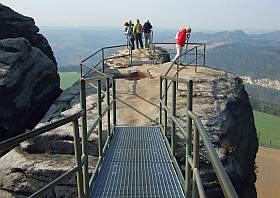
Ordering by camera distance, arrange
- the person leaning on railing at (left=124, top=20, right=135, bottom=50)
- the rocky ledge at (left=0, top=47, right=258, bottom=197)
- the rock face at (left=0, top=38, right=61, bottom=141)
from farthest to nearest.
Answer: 1. the person leaning on railing at (left=124, top=20, right=135, bottom=50)
2. the rock face at (left=0, top=38, right=61, bottom=141)
3. the rocky ledge at (left=0, top=47, right=258, bottom=197)

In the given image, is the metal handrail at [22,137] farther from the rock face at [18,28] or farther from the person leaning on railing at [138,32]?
the person leaning on railing at [138,32]

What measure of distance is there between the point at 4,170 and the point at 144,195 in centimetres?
476

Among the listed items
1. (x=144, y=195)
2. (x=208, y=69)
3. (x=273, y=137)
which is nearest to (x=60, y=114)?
(x=144, y=195)

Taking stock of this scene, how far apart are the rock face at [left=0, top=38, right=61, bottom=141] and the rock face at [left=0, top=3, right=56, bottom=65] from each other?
356 cm

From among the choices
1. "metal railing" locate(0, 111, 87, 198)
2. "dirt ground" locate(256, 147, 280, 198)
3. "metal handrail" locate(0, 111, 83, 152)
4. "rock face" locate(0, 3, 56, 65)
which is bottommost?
"dirt ground" locate(256, 147, 280, 198)

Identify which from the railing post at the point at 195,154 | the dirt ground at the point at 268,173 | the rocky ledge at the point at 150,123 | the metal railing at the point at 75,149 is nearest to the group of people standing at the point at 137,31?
the rocky ledge at the point at 150,123

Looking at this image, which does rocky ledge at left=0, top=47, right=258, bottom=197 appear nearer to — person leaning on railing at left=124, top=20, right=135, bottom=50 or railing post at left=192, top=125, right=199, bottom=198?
railing post at left=192, top=125, right=199, bottom=198

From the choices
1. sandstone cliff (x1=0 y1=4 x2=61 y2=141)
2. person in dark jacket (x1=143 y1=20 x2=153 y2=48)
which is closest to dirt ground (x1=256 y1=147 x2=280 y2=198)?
person in dark jacket (x1=143 y1=20 x2=153 y2=48)

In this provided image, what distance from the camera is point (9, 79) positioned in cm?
1386

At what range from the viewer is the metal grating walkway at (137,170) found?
634 centimetres

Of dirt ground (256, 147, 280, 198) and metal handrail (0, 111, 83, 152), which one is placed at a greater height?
metal handrail (0, 111, 83, 152)

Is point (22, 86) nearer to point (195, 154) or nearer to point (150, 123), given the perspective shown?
point (150, 123)

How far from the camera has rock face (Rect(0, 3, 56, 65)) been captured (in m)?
19.5

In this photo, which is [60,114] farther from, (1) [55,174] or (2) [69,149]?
(1) [55,174]
